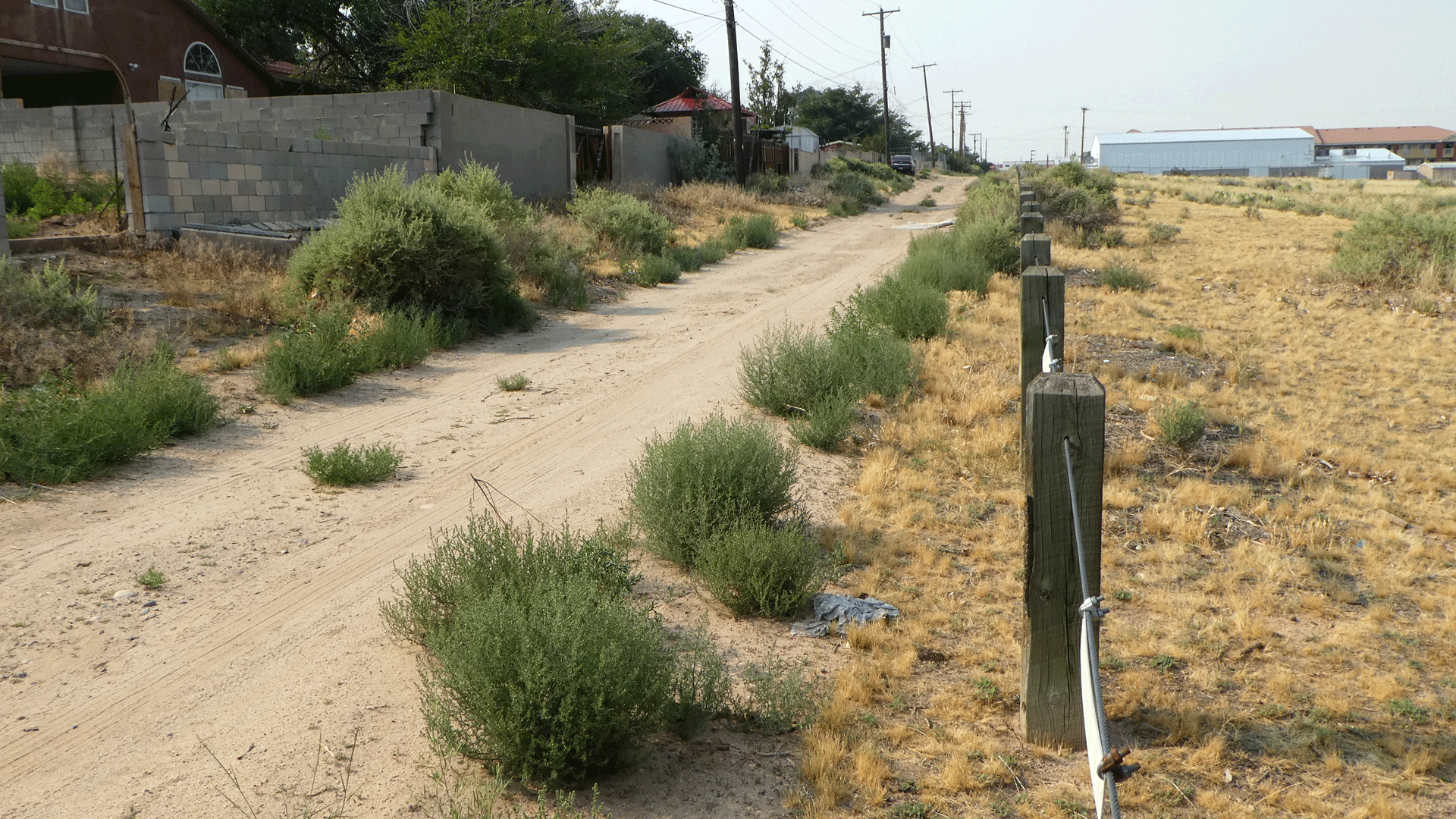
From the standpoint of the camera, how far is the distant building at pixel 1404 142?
109 meters

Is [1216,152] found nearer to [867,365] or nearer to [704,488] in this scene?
[867,365]

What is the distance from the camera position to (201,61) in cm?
2825

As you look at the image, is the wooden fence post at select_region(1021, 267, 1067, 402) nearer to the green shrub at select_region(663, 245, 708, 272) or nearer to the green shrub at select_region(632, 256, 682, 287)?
the green shrub at select_region(632, 256, 682, 287)

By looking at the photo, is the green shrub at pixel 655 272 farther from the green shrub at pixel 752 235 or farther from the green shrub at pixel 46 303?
the green shrub at pixel 46 303

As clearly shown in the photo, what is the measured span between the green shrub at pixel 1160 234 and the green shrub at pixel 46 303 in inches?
716

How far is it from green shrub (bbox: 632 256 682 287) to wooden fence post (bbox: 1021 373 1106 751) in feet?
41.8

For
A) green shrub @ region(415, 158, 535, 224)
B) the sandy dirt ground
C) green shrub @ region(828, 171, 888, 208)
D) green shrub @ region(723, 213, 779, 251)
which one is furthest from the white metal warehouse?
the sandy dirt ground

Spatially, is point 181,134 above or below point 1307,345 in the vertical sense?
above

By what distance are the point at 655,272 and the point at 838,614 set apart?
11.9 metres

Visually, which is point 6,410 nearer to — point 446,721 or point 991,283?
point 446,721

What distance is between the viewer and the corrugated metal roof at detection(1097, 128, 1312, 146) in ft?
293

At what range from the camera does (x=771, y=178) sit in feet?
112

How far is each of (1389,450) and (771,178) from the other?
1122 inches

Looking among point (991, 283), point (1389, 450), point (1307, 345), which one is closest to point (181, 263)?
point (991, 283)
